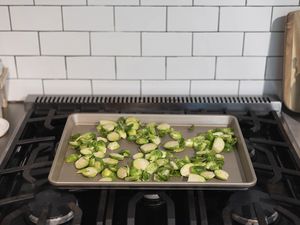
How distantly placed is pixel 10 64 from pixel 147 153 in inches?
18.1

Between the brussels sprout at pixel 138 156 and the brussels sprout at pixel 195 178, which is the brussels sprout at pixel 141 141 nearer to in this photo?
the brussels sprout at pixel 138 156

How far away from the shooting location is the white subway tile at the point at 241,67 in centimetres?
123

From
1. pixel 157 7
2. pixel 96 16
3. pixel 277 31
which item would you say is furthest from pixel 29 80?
pixel 277 31

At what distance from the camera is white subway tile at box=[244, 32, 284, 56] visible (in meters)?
1.21

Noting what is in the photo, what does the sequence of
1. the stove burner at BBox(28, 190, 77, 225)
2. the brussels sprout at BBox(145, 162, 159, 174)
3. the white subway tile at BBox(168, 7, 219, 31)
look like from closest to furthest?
the stove burner at BBox(28, 190, 77, 225) < the brussels sprout at BBox(145, 162, 159, 174) < the white subway tile at BBox(168, 7, 219, 31)

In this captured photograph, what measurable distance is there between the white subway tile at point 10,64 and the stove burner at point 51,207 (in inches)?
17.1

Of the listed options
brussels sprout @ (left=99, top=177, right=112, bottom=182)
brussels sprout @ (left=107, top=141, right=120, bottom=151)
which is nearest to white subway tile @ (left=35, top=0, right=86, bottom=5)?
brussels sprout @ (left=107, top=141, right=120, bottom=151)

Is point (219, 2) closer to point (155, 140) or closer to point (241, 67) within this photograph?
point (241, 67)

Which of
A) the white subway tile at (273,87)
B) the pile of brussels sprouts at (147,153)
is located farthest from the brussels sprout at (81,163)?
the white subway tile at (273,87)

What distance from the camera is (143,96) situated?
127 cm

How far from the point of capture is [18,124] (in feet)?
3.85

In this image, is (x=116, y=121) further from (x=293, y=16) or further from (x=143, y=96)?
(x=293, y=16)

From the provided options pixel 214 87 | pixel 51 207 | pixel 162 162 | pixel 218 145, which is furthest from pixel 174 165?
pixel 214 87

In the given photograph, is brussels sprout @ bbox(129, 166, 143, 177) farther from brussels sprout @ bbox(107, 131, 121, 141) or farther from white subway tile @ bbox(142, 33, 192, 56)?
white subway tile @ bbox(142, 33, 192, 56)
